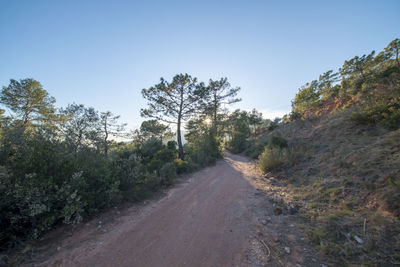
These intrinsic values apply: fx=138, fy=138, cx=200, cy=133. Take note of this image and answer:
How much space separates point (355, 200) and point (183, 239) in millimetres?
3940

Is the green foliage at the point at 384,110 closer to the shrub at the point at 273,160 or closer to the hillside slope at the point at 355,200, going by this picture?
the hillside slope at the point at 355,200

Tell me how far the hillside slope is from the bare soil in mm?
419

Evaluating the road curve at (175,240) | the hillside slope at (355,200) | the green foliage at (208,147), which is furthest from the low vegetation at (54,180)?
the green foliage at (208,147)

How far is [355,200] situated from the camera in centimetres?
314

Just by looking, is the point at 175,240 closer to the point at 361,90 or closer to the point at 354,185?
the point at 354,185

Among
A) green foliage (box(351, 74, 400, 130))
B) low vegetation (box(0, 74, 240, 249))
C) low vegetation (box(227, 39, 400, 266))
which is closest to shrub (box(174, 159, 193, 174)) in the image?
low vegetation (box(0, 74, 240, 249))

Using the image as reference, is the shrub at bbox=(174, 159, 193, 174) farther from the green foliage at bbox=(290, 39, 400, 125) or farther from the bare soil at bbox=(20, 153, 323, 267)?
the green foliage at bbox=(290, 39, 400, 125)

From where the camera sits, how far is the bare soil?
220cm

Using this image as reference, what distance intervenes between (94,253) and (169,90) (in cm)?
1243

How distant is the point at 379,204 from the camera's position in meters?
2.70

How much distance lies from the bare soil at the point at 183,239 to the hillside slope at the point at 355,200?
0.42m

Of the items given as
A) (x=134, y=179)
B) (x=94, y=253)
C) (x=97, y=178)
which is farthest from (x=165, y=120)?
(x=94, y=253)

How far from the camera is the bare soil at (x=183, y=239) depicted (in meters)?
2.20

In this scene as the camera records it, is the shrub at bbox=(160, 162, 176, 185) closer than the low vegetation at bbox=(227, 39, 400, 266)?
No
